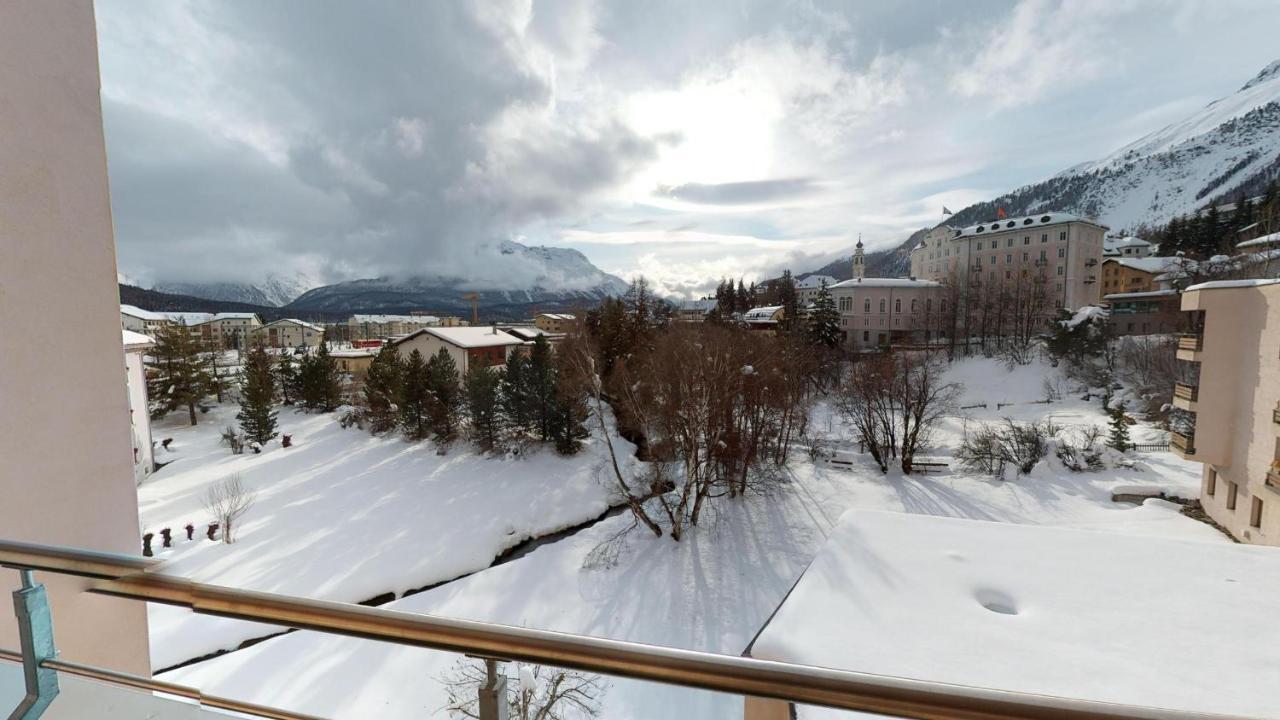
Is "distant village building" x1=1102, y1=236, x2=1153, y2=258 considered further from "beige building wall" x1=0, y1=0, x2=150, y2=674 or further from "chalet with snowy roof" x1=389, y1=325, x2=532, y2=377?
"beige building wall" x1=0, y1=0, x2=150, y2=674

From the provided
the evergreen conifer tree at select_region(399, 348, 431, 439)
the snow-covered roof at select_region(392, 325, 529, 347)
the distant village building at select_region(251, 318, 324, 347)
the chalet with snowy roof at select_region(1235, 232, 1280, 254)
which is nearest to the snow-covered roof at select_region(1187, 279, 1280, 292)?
the chalet with snowy roof at select_region(1235, 232, 1280, 254)

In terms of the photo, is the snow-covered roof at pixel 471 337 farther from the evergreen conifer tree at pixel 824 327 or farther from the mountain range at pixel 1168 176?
the mountain range at pixel 1168 176

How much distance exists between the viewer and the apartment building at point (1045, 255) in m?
37.8

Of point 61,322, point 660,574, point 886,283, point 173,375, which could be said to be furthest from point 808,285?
point 61,322

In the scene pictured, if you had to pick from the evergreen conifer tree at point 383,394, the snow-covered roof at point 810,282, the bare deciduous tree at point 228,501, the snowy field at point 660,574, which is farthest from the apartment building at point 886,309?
the bare deciduous tree at point 228,501

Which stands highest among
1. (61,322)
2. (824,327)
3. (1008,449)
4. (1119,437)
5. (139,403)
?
(61,322)

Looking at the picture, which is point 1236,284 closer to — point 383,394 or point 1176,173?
point 383,394

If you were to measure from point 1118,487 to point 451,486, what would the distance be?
62.2 ft

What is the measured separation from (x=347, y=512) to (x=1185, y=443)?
1974 centimetres

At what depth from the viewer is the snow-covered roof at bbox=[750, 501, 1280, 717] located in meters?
3.19

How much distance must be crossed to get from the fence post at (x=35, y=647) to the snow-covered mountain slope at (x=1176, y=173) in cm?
10066

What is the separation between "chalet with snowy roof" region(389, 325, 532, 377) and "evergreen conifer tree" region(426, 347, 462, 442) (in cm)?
289

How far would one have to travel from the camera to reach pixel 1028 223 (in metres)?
40.4

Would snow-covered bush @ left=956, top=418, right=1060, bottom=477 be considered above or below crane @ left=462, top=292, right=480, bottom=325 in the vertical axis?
below
